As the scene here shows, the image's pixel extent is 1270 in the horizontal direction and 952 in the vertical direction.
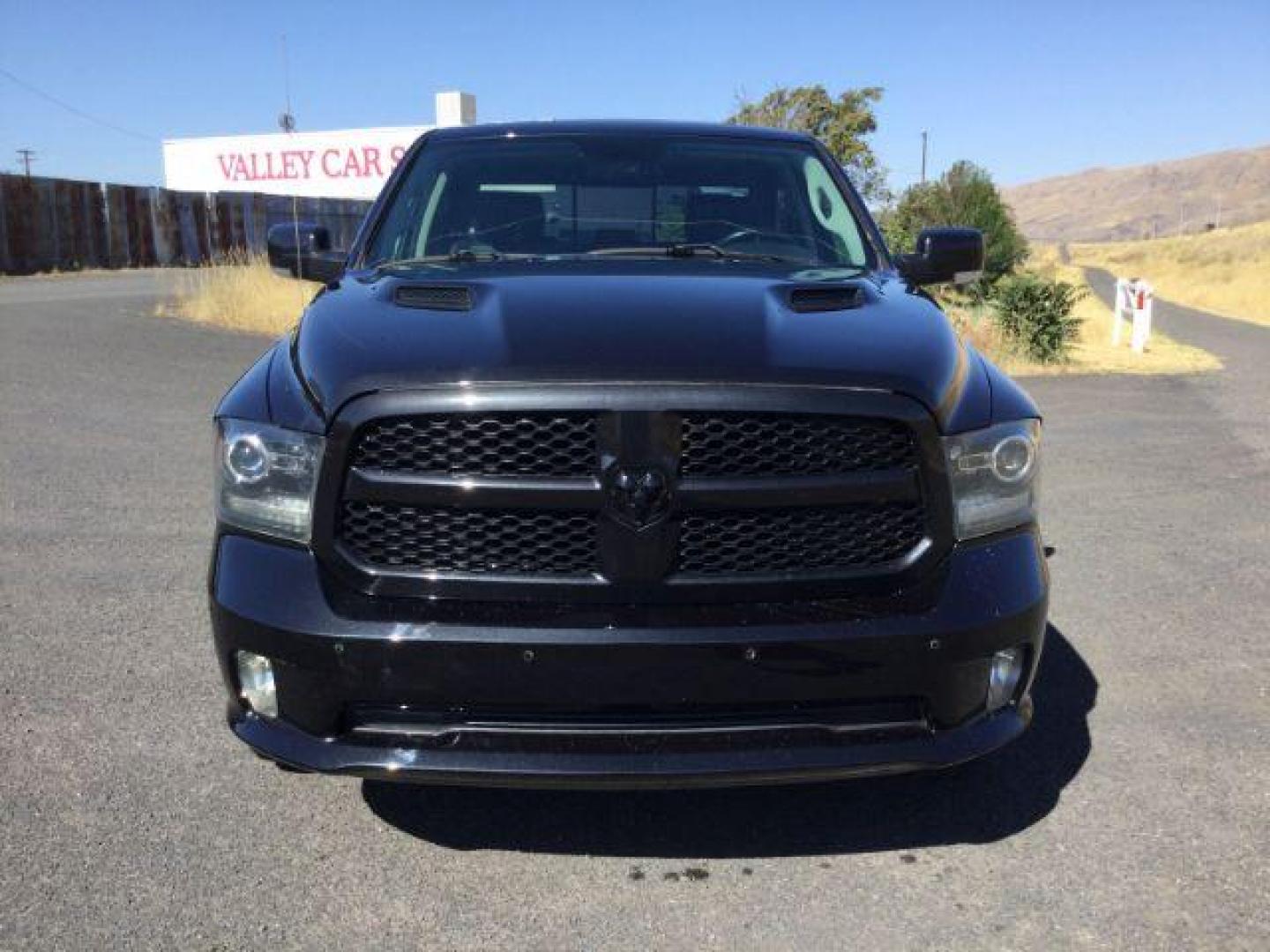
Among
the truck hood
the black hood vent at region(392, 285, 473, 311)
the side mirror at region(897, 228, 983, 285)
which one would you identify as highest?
the side mirror at region(897, 228, 983, 285)

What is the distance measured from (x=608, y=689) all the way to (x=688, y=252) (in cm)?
173

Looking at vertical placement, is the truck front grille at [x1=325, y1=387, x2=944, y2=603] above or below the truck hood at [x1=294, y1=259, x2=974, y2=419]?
below

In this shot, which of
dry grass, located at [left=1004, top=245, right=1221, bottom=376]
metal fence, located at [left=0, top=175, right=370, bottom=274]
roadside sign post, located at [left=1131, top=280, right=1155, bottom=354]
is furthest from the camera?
metal fence, located at [left=0, top=175, right=370, bottom=274]

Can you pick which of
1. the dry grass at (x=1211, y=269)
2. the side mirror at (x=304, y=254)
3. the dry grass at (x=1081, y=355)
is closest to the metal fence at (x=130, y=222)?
the dry grass at (x=1081, y=355)

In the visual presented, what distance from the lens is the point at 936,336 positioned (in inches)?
115

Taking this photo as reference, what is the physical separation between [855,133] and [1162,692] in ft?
70.6

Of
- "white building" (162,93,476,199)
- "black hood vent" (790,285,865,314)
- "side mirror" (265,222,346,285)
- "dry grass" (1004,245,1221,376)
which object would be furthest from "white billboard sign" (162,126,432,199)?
"black hood vent" (790,285,865,314)

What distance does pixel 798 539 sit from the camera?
2.54 m

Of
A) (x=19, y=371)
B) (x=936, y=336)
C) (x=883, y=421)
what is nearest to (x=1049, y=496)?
(x=936, y=336)

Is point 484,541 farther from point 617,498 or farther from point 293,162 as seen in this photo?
point 293,162

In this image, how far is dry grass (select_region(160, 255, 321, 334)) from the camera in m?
15.4

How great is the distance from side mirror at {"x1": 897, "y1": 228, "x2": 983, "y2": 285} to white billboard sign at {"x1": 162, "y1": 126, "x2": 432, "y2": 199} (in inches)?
1168

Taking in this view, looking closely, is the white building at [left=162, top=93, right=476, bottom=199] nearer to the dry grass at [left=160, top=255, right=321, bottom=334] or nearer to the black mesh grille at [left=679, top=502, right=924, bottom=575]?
the dry grass at [left=160, top=255, right=321, bottom=334]

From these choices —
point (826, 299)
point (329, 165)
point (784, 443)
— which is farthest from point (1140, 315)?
point (329, 165)
